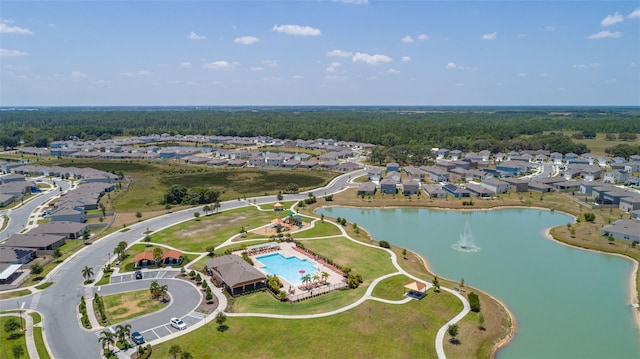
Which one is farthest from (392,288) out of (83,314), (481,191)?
(481,191)

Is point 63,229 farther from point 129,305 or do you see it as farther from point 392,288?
point 392,288

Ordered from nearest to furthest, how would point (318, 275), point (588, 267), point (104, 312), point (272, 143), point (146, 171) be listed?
point (104, 312) → point (318, 275) → point (588, 267) → point (146, 171) → point (272, 143)

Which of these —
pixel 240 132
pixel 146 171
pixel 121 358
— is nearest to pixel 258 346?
pixel 121 358

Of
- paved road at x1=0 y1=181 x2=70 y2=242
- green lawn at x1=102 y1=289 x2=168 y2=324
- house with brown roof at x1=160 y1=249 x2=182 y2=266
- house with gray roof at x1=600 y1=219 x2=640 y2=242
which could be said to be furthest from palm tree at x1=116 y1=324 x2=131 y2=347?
house with gray roof at x1=600 y1=219 x2=640 y2=242

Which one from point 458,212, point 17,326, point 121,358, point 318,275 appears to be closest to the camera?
point 121,358

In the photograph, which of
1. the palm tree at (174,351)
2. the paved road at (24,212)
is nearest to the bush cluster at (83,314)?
the palm tree at (174,351)

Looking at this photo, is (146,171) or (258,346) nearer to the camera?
(258,346)

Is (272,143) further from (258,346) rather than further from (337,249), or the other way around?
(258,346)
